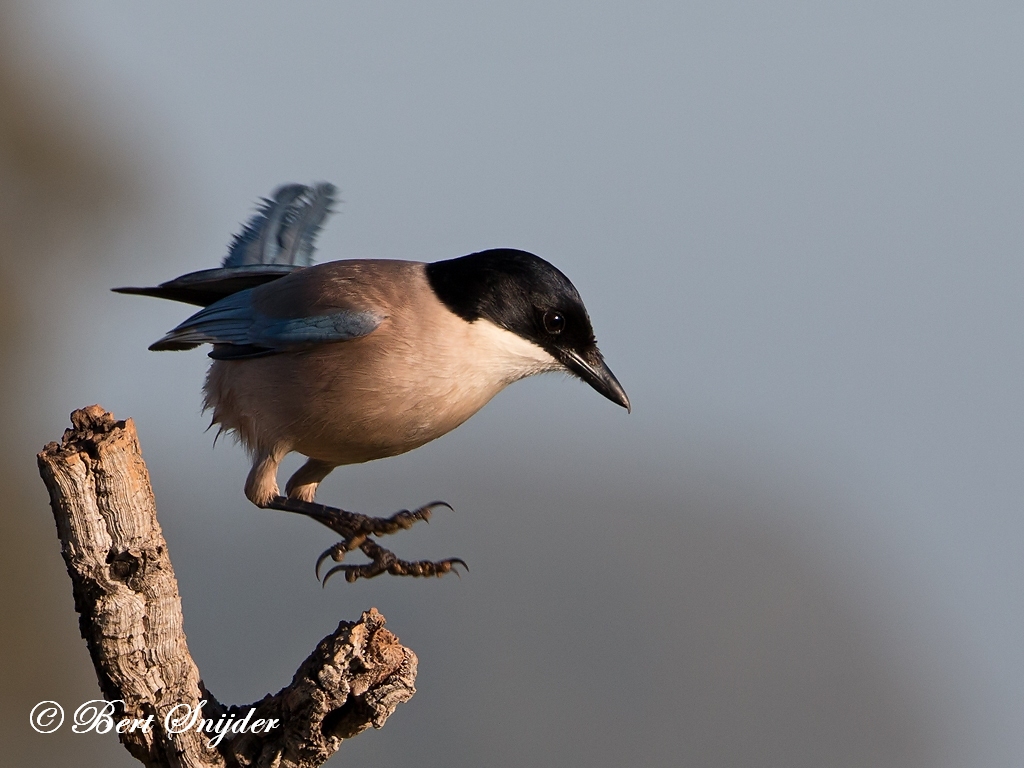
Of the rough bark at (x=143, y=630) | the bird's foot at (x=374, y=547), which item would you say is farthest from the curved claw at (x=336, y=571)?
the rough bark at (x=143, y=630)

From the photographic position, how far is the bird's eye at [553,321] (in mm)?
5160

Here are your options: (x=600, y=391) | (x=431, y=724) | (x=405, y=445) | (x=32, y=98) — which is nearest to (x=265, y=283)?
(x=405, y=445)

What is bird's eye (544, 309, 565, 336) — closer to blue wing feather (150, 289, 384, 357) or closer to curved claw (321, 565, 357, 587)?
blue wing feather (150, 289, 384, 357)

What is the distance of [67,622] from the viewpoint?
11.2m

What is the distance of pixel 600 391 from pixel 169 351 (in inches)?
85.6

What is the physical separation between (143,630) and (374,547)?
3.85ft

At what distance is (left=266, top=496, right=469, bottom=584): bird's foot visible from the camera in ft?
16.4

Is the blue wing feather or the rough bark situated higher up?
the blue wing feather

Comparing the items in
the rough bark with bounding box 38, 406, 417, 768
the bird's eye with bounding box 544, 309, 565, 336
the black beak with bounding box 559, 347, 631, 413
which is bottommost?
the rough bark with bounding box 38, 406, 417, 768

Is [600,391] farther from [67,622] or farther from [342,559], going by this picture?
[67,622]

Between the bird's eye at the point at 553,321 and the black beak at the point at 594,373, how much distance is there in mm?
109

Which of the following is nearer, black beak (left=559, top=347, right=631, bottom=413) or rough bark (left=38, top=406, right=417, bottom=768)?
rough bark (left=38, top=406, right=417, bottom=768)

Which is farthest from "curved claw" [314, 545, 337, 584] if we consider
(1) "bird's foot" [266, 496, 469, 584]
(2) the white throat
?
(2) the white throat

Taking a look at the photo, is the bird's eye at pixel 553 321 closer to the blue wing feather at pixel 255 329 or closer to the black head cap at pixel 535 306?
the black head cap at pixel 535 306
